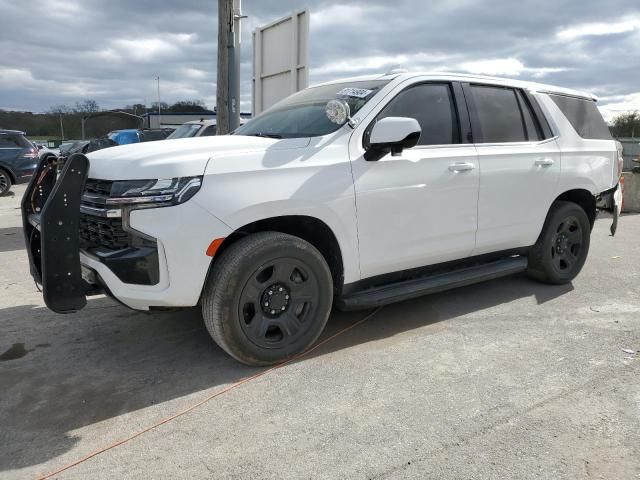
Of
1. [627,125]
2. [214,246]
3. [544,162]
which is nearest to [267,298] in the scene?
[214,246]

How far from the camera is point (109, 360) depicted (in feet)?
12.0

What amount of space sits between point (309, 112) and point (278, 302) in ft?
4.82

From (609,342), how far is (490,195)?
1.37 metres

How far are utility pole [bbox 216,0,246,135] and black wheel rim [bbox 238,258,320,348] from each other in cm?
556

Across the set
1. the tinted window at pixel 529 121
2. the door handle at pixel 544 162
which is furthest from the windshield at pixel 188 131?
the door handle at pixel 544 162

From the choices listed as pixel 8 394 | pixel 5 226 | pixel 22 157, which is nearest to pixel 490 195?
pixel 8 394

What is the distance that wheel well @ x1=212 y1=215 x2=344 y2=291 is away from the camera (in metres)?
3.38

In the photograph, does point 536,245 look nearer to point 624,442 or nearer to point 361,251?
point 361,251

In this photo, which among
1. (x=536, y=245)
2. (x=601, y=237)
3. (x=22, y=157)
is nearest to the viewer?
(x=536, y=245)

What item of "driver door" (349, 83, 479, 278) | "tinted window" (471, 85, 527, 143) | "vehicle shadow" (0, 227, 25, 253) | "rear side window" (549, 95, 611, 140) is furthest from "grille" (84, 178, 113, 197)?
"vehicle shadow" (0, 227, 25, 253)

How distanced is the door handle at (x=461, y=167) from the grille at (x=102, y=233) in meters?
2.33

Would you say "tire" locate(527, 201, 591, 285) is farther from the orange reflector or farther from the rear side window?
the orange reflector

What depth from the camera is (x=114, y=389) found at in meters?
3.25

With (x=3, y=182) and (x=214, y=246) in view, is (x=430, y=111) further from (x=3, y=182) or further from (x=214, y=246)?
(x=3, y=182)
